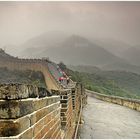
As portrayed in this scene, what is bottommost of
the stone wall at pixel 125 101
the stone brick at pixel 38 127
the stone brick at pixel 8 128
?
the stone wall at pixel 125 101

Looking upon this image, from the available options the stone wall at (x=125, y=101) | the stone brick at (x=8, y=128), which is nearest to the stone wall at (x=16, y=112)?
the stone brick at (x=8, y=128)

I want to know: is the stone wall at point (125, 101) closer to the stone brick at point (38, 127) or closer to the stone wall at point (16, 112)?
the stone brick at point (38, 127)

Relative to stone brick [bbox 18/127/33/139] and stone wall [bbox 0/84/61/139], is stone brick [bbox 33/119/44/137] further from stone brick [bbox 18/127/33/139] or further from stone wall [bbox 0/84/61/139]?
stone brick [bbox 18/127/33/139]

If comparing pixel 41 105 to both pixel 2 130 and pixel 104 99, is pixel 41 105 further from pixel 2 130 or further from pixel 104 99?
pixel 104 99

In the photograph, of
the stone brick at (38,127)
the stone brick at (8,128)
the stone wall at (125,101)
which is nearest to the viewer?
the stone brick at (8,128)

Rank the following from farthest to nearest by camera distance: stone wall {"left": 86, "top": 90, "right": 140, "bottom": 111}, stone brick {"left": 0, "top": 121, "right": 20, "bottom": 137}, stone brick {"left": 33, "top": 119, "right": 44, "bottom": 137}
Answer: stone wall {"left": 86, "top": 90, "right": 140, "bottom": 111} → stone brick {"left": 33, "top": 119, "right": 44, "bottom": 137} → stone brick {"left": 0, "top": 121, "right": 20, "bottom": 137}

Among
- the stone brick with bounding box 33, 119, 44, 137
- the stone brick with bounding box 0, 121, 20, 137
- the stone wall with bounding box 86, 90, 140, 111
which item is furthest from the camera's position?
the stone wall with bounding box 86, 90, 140, 111

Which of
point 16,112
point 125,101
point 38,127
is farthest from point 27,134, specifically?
point 125,101

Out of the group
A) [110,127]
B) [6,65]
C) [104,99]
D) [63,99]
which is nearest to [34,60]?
[6,65]

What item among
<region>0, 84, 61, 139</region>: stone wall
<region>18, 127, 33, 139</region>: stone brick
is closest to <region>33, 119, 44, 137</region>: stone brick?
<region>0, 84, 61, 139</region>: stone wall

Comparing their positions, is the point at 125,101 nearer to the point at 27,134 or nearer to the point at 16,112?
the point at 27,134

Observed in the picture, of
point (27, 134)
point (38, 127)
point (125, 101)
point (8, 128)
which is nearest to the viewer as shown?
point (8, 128)

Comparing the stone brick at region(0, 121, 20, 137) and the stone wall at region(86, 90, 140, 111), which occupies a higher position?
the stone brick at region(0, 121, 20, 137)

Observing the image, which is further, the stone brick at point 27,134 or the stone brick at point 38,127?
the stone brick at point 38,127
